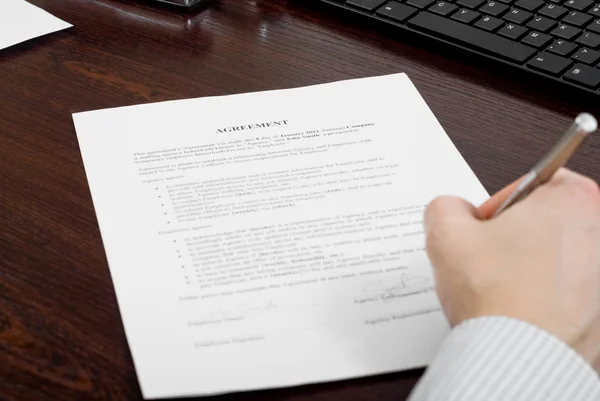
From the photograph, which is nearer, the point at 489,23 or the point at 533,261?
the point at 533,261

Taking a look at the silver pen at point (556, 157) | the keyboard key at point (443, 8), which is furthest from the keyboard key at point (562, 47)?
the silver pen at point (556, 157)

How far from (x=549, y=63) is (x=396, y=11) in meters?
0.15

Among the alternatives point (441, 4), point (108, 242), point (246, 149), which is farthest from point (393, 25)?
point (108, 242)

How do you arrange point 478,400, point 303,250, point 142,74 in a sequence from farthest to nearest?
point 142,74 → point 303,250 → point 478,400

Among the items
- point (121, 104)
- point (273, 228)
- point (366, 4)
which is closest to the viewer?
point (273, 228)

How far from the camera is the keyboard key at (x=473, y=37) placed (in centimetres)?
70

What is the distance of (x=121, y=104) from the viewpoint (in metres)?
0.66

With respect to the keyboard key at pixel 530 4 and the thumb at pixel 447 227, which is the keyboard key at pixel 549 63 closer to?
the keyboard key at pixel 530 4

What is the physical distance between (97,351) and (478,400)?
0.22 meters

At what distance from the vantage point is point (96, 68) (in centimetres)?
71

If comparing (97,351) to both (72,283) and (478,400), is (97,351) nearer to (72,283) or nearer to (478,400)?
(72,283)

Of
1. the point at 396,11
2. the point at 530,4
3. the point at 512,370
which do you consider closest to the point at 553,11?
the point at 530,4
